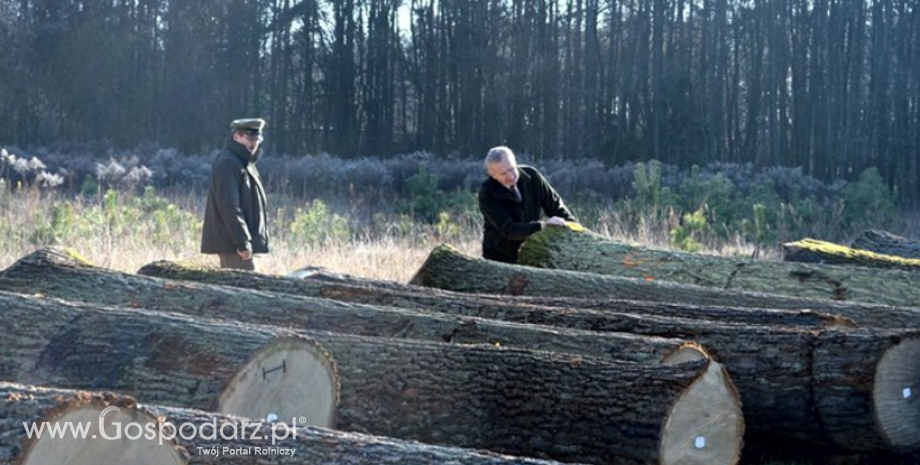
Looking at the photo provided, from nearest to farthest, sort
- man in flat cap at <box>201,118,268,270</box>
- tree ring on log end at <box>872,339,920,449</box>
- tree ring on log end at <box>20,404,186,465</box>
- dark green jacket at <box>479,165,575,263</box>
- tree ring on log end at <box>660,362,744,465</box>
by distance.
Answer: tree ring on log end at <box>20,404,186,465</box>
tree ring on log end at <box>660,362,744,465</box>
tree ring on log end at <box>872,339,920,449</box>
man in flat cap at <box>201,118,268,270</box>
dark green jacket at <box>479,165,575,263</box>

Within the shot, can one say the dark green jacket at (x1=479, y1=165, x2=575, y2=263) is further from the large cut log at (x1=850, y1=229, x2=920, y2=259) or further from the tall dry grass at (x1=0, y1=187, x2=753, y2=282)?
the large cut log at (x1=850, y1=229, x2=920, y2=259)

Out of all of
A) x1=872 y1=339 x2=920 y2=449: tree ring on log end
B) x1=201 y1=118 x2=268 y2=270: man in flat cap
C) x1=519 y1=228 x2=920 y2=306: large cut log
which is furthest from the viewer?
x1=201 y1=118 x2=268 y2=270: man in flat cap

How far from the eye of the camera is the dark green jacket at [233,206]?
29.1 ft

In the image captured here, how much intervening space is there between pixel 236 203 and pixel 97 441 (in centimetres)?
552

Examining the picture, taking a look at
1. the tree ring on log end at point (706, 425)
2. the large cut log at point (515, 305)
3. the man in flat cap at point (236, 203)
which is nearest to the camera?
the tree ring on log end at point (706, 425)

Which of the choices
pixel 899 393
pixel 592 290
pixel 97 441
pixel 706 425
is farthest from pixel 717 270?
pixel 97 441

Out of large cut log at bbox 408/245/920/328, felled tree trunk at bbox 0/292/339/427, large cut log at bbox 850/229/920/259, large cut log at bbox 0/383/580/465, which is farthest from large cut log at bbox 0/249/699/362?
large cut log at bbox 850/229/920/259

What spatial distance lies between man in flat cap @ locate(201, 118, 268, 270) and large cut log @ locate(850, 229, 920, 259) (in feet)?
17.1


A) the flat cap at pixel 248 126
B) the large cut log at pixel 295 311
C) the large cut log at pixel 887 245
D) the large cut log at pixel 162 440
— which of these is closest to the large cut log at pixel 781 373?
the large cut log at pixel 295 311

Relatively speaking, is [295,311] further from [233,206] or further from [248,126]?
[248,126]

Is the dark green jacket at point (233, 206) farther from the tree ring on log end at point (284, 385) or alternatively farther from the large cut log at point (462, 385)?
the tree ring on log end at point (284, 385)

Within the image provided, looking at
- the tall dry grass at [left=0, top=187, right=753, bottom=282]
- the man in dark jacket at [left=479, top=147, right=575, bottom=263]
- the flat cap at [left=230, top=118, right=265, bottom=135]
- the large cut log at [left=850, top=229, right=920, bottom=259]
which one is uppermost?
the flat cap at [left=230, top=118, right=265, bottom=135]

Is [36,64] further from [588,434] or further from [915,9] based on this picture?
[588,434]

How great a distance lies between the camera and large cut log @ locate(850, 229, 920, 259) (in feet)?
34.1
